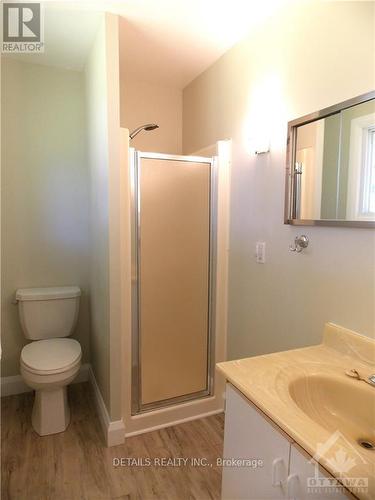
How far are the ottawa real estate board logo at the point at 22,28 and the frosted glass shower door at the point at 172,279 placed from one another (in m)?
0.95

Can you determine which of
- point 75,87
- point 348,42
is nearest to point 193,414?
point 348,42

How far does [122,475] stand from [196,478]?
40cm

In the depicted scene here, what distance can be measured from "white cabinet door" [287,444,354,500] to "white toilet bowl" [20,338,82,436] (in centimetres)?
156

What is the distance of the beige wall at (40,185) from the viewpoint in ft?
7.60

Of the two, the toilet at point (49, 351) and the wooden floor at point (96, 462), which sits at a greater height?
the toilet at point (49, 351)

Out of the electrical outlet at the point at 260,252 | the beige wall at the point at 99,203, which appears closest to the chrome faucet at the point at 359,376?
the electrical outlet at the point at 260,252

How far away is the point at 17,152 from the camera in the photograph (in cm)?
234

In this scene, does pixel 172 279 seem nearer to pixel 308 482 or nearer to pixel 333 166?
pixel 333 166

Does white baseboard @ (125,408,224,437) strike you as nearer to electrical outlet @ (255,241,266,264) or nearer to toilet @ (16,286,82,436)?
toilet @ (16,286,82,436)

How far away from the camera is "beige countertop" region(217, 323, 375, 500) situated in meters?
0.74

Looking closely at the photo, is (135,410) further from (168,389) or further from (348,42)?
(348,42)

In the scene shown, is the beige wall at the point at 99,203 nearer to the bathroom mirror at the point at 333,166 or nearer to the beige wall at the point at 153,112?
the beige wall at the point at 153,112

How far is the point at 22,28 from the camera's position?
1841 mm

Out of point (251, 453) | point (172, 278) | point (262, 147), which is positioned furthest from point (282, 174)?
point (251, 453)
